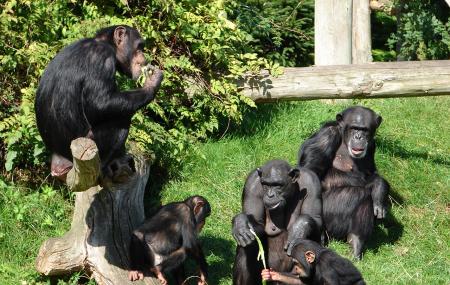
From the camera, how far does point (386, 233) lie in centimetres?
1007

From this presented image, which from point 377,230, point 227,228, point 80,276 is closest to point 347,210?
point 377,230

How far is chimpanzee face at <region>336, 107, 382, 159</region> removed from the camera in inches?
384

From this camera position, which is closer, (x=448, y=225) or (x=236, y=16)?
(x=448, y=225)

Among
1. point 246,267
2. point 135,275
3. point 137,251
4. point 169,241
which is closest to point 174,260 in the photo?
point 169,241

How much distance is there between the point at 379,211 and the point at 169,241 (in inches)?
95.3

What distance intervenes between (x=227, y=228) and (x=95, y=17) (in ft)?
9.19

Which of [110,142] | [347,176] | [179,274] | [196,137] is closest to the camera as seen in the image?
[110,142]

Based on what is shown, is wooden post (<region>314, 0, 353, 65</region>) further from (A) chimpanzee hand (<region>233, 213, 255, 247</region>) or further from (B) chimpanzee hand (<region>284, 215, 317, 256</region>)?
(A) chimpanzee hand (<region>233, 213, 255, 247</region>)

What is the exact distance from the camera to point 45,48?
32.0ft

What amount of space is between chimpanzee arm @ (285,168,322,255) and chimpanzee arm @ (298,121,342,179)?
111 cm

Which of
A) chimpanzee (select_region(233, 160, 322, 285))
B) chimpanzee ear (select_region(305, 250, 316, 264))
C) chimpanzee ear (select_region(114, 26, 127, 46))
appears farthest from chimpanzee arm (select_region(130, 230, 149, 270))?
chimpanzee ear (select_region(114, 26, 127, 46))

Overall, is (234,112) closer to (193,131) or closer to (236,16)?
(193,131)

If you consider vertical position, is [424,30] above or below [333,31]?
below

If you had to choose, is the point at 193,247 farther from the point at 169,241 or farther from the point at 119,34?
the point at 119,34
